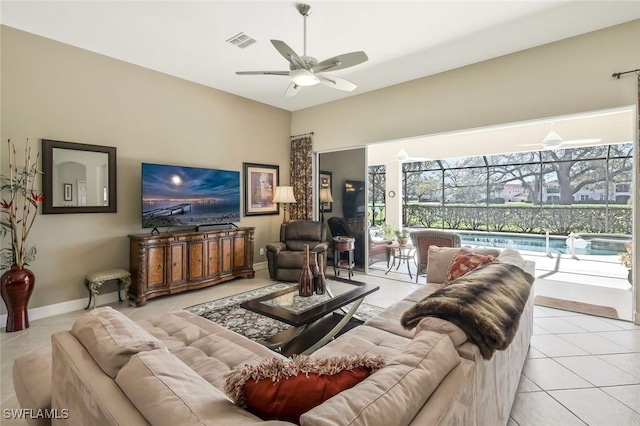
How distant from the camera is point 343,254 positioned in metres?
5.95

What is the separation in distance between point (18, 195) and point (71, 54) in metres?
1.84

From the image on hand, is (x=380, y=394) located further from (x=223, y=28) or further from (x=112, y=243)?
(x=112, y=243)

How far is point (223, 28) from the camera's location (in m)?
3.39

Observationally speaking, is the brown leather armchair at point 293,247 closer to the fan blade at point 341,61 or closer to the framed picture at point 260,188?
the framed picture at point 260,188

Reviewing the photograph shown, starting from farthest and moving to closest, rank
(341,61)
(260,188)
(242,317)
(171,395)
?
(260,188)
(242,317)
(341,61)
(171,395)

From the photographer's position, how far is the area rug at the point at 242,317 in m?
3.17

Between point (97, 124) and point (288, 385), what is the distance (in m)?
4.53

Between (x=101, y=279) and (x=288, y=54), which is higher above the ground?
(x=288, y=54)

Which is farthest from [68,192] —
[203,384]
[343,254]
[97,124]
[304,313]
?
[343,254]

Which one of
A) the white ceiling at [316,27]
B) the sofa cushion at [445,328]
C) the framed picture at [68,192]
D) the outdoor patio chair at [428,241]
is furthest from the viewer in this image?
the outdoor patio chair at [428,241]

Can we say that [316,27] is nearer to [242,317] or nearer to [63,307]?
[242,317]

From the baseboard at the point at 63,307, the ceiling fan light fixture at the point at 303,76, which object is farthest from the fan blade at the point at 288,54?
the baseboard at the point at 63,307

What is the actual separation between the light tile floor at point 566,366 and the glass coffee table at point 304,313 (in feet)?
4.22

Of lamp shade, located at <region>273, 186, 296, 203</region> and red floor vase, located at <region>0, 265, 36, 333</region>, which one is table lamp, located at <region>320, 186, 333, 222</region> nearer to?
lamp shade, located at <region>273, 186, 296, 203</region>
